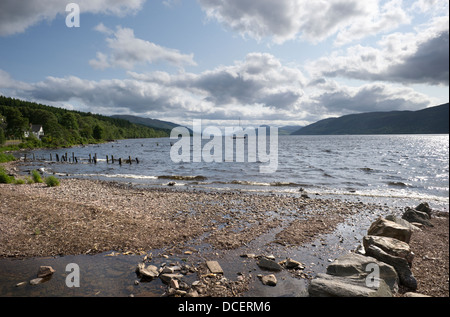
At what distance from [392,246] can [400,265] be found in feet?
3.44

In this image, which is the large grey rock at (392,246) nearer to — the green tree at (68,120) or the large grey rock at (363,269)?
the large grey rock at (363,269)

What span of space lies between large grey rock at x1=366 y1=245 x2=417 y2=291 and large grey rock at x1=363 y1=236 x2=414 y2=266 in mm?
411

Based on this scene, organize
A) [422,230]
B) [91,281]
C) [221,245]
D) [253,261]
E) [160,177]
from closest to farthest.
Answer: [91,281]
[253,261]
[221,245]
[422,230]
[160,177]

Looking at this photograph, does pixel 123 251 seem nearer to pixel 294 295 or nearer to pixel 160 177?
pixel 294 295

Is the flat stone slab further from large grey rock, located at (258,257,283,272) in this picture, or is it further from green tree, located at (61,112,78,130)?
green tree, located at (61,112,78,130)

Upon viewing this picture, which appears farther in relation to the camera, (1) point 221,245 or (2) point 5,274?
(1) point 221,245

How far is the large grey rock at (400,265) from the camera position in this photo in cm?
830

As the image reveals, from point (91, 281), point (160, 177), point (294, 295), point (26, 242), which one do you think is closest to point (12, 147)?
point (160, 177)

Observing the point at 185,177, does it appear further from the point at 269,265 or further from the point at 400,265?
the point at 400,265

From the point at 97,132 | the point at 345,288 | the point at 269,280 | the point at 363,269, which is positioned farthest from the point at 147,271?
the point at 97,132

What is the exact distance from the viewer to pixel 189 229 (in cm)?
1302

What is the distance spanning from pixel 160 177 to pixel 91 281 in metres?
28.4
